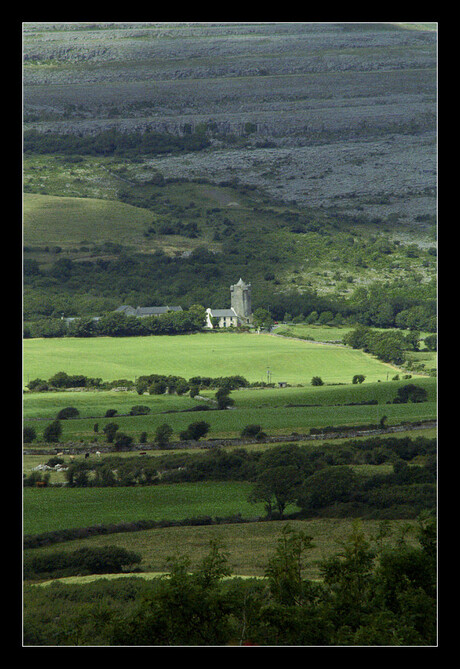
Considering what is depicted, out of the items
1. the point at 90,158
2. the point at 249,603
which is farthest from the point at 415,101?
the point at 249,603

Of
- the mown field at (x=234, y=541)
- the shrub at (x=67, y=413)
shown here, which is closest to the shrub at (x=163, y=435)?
the shrub at (x=67, y=413)

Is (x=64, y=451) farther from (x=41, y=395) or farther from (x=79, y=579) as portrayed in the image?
(x=79, y=579)

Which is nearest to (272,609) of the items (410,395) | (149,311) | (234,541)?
(234,541)

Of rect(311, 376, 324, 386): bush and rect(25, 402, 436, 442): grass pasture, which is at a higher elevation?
rect(311, 376, 324, 386): bush

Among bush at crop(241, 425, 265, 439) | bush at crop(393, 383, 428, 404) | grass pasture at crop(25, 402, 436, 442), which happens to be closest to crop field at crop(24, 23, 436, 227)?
bush at crop(393, 383, 428, 404)

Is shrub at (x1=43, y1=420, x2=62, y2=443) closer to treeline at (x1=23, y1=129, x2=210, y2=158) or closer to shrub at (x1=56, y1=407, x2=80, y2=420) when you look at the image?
shrub at (x1=56, y1=407, x2=80, y2=420)

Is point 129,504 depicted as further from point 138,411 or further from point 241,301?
point 241,301
